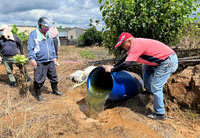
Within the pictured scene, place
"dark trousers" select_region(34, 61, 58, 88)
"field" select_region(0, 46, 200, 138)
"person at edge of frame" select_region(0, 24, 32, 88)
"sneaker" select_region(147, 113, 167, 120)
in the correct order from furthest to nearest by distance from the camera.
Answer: "person at edge of frame" select_region(0, 24, 32, 88) < "dark trousers" select_region(34, 61, 58, 88) < "sneaker" select_region(147, 113, 167, 120) < "field" select_region(0, 46, 200, 138)

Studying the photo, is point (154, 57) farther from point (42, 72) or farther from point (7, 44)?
point (7, 44)

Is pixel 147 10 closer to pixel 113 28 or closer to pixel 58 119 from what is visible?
pixel 113 28

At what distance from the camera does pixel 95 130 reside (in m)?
2.53

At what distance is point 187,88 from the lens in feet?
9.86

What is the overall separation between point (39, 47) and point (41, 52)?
0.11 meters

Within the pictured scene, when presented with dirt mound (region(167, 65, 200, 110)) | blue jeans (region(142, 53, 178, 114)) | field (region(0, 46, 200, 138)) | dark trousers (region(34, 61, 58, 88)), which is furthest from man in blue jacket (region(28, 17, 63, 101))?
dirt mound (region(167, 65, 200, 110))

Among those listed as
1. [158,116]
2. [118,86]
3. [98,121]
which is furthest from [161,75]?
[98,121]

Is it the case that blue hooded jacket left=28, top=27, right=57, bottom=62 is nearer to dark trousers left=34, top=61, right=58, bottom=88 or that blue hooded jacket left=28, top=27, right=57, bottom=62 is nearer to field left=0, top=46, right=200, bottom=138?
dark trousers left=34, top=61, right=58, bottom=88

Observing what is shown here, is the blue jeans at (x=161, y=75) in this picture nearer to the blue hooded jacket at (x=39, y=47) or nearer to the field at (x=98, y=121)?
the field at (x=98, y=121)

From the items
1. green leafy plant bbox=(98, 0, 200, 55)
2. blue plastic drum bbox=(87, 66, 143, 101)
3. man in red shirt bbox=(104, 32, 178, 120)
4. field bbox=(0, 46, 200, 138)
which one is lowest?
field bbox=(0, 46, 200, 138)

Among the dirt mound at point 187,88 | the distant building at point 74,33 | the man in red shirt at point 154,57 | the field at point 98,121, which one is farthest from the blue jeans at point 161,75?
the distant building at point 74,33

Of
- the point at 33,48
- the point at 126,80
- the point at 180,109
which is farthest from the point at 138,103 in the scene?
the point at 33,48

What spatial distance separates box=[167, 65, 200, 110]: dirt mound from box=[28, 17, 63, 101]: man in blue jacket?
106 inches

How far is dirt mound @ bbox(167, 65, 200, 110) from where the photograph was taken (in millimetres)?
2841
